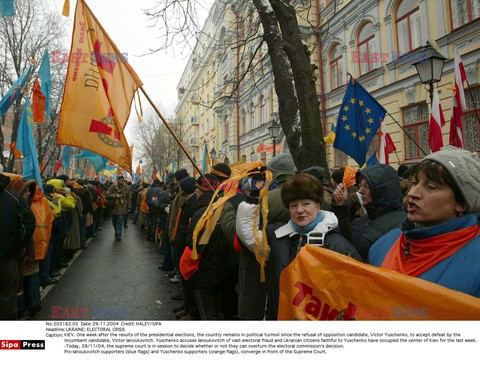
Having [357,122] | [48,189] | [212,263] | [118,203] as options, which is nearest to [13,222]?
[212,263]

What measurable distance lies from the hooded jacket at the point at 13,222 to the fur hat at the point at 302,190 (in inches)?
102

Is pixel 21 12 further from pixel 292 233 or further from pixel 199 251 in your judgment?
pixel 292 233

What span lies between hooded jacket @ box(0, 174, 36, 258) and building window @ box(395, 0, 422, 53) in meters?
11.4

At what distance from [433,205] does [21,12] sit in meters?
19.8

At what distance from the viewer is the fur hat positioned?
6.28 feet

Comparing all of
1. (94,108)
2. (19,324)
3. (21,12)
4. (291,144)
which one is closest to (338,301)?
(19,324)

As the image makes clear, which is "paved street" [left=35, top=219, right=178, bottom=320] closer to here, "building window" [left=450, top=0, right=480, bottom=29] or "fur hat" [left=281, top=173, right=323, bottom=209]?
"fur hat" [left=281, top=173, right=323, bottom=209]

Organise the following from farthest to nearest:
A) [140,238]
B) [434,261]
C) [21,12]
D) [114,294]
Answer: [21,12] → [140,238] → [114,294] → [434,261]

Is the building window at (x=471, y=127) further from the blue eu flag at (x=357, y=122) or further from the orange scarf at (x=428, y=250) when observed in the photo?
the orange scarf at (x=428, y=250)

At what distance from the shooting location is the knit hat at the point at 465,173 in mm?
1180

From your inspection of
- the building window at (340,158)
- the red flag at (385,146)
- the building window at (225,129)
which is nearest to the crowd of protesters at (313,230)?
the red flag at (385,146)

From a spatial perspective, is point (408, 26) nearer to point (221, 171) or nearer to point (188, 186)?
point (188, 186)

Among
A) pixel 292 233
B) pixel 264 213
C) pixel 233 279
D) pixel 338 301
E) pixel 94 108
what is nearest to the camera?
pixel 338 301

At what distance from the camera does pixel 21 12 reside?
15.2 metres
